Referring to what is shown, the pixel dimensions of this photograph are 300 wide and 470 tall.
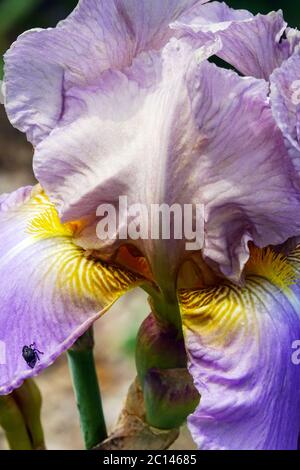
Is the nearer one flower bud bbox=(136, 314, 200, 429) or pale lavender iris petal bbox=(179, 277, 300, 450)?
pale lavender iris petal bbox=(179, 277, 300, 450)

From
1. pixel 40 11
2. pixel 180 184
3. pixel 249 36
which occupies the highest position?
pixel 40 11

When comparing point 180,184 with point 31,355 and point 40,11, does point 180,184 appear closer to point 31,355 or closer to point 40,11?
point 31,355

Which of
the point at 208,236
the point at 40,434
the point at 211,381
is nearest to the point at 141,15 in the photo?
the point at 208,236

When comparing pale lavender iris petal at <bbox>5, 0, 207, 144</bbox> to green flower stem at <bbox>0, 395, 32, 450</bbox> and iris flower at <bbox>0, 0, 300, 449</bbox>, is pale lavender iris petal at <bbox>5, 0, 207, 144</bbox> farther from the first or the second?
green flower stem at <bbox>0, 395, 32, 450</bbox>

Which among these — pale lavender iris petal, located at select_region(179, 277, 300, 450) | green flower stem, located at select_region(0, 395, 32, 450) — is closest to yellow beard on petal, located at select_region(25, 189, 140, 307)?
pale lavender iris petal, located at select_region(179, 277, 300, 450)

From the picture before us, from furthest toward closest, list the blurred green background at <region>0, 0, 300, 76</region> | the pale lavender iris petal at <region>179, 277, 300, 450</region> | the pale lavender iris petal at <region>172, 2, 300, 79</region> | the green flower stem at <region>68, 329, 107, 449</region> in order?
the blurred green background at <region>0, 0, 300, 76</region> → the green flower stem at <region>68, 329, 107, 449</region> → the pale lavender iris petal at <region>172, 2, 300, 79</region> → the pale lavender iris petal at <region>179, 277, 300, 450</region>

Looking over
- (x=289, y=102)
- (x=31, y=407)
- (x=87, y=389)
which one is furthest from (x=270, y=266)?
(x=31, y=407)

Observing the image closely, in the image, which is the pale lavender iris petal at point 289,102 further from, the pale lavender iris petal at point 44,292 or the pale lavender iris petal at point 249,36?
the pale lavender iris petal at point 44,292
